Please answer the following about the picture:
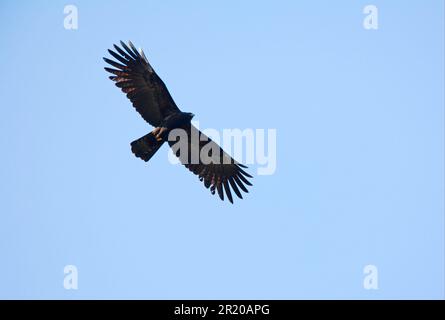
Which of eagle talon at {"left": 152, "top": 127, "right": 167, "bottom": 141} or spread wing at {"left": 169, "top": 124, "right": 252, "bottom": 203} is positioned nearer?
eagle talon at {"left": 152, "top": 127, "right": 167, "bottom": 141}

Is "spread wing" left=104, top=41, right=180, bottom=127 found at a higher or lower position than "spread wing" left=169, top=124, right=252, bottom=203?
higher

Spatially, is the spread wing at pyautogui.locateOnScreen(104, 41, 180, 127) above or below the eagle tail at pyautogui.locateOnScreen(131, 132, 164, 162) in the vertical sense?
above

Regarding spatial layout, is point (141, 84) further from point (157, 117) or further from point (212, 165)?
point (212, 165)

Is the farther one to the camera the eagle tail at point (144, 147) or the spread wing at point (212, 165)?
the spread wing at point (212, 165)

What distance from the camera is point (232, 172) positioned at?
16.8 metres

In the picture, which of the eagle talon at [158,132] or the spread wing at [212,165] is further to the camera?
the spread wing at [212,165]

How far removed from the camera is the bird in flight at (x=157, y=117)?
15.7 meters

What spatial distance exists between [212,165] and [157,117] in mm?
1845

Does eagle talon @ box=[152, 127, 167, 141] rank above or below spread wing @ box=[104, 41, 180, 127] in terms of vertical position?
below

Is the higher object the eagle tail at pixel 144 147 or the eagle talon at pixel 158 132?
the eagle talon at pixel 158 132

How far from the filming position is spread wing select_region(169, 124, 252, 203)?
54.4 feet

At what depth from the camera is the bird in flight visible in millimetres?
15727
